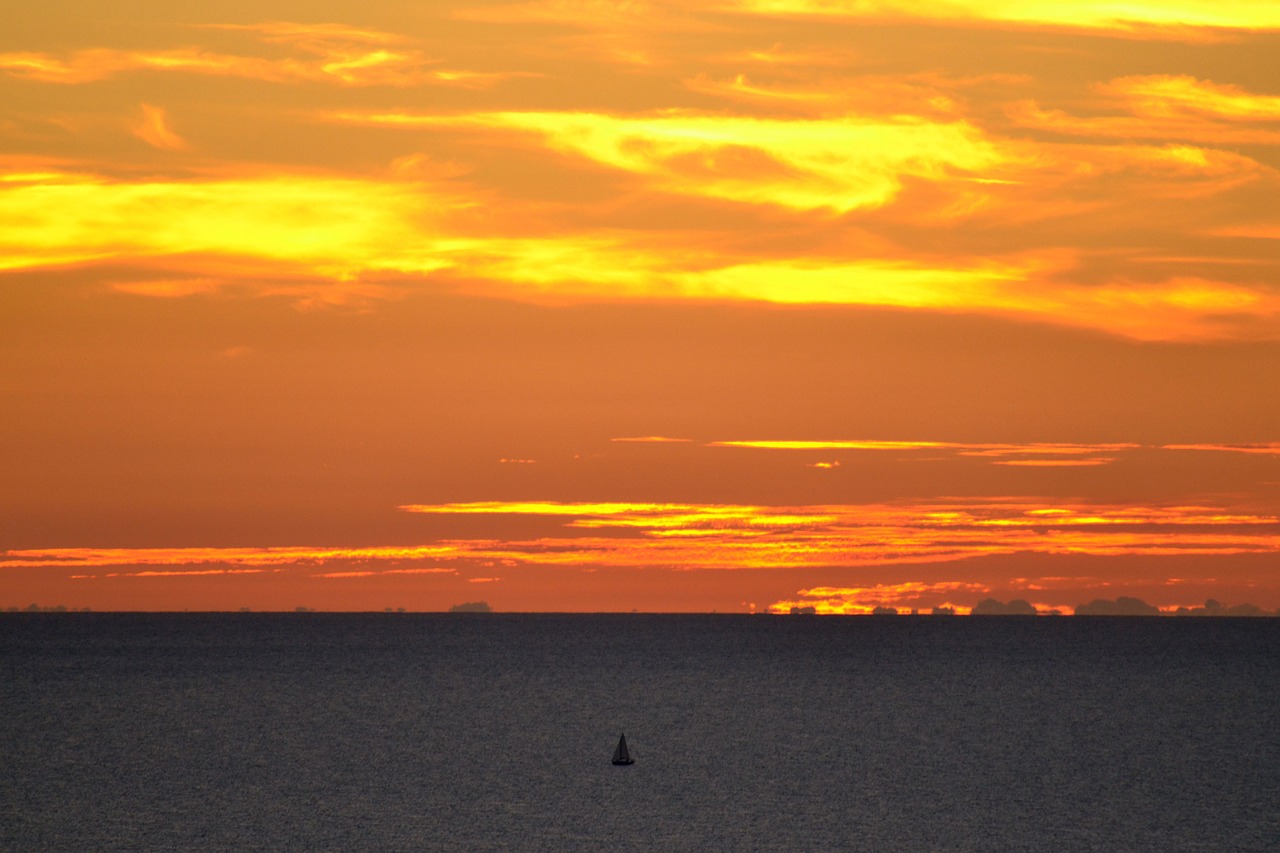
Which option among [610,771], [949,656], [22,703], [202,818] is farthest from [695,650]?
[202,818]

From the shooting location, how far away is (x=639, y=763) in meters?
41.4

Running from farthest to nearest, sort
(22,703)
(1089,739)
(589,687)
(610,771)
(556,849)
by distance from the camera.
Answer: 1. (589,687)
2. (22,703)
3. (1089,739)
4. (610,771)
5. (556,849)

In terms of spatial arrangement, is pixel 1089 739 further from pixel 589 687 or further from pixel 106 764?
pixel 589 687

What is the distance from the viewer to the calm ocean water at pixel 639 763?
29391 mm

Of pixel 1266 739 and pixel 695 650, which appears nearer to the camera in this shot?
pixel 1266 739

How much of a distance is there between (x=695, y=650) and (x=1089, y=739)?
102462mm

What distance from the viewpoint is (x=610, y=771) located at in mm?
39500

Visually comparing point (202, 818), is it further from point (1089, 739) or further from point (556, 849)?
point (1089, 739)

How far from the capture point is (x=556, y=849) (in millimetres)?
27266

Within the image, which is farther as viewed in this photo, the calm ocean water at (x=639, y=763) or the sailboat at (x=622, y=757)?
the sailboat at (x=622, y=757)

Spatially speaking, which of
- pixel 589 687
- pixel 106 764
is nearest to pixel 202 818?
pixel 106 764

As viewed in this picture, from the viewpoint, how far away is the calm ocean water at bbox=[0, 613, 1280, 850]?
2939 cm

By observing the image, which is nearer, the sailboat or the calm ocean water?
the calm ocean water

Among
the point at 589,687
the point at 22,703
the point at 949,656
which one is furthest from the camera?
the point at 949,656
